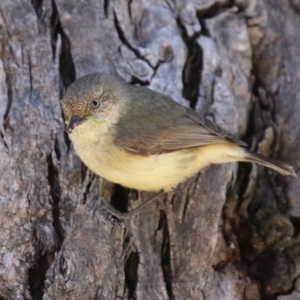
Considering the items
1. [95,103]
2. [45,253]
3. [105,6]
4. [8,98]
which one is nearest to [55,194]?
[45,253]

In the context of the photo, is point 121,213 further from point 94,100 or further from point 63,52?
point 63,52

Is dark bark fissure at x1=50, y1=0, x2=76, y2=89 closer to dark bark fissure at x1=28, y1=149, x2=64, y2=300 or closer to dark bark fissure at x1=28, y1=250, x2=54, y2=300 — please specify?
dark bark fissure at x1=28, y1=149, x2=64, y2=300

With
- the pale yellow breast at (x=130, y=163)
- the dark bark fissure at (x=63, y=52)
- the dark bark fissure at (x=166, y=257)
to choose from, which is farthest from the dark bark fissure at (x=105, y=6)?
the dark bark fissure at (x=166, y=257)

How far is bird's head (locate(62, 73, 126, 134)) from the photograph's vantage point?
424 cm

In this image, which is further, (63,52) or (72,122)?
(63,52)

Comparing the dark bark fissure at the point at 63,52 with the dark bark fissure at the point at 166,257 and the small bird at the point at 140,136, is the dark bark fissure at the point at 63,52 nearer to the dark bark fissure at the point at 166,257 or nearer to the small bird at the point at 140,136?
the small bird at the point at 140,136

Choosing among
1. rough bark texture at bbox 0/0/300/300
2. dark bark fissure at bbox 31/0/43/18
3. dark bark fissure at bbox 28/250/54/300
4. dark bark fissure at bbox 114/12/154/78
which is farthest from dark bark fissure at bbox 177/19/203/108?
dark bark fissure at bbox 28/250/54/300

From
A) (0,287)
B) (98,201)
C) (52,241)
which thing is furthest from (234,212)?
(0,287)

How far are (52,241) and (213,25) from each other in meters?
2.62

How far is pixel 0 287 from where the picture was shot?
3842mm

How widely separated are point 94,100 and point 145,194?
0.85 metres

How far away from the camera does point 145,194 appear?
4.69m

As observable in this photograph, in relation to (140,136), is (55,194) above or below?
below

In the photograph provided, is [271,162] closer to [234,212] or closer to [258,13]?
[234,212]
